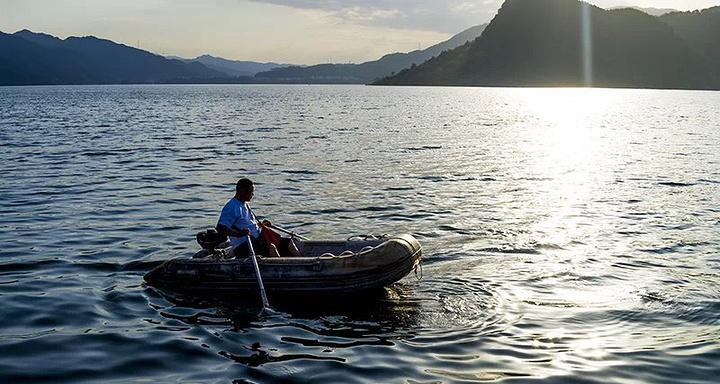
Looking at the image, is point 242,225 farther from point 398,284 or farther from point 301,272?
point 398,284

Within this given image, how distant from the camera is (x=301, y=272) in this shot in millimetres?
13797

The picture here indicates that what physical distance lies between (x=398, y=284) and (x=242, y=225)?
11.3 feet

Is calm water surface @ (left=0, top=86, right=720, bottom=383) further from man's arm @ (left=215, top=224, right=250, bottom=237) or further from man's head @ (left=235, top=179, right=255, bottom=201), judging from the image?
man's head @ (left=235, top=179, right=255, bottom=201)

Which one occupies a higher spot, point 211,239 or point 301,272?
point 211,239

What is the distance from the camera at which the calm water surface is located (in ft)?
35.8

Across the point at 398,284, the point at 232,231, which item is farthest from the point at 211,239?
the point at 398,284

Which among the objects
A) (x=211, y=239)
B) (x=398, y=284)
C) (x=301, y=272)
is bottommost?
(x=398, y=284)

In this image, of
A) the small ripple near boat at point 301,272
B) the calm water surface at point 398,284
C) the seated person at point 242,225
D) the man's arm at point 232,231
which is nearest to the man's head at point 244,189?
the seated person at point 242,225

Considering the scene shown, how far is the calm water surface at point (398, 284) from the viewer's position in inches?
429

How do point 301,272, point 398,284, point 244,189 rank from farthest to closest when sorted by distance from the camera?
point 398,284 → point 244,189 → point 301,272

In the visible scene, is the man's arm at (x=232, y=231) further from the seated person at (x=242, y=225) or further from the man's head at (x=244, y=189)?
the man's head at (x=244, y=189)

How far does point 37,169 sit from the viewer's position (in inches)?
1287

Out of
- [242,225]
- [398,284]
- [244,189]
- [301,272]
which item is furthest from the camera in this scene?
[398,284]

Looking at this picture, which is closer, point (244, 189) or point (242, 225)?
point (244, 189)
